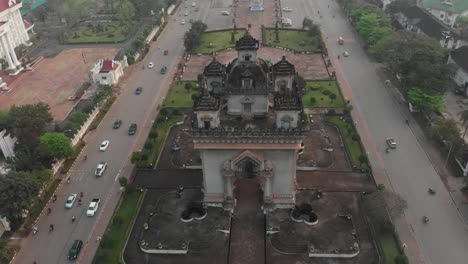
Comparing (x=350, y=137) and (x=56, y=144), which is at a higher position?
(x=56, y=144)

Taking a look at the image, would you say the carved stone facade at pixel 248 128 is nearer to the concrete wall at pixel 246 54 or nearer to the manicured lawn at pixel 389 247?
the concrete wall at pixel 246 54

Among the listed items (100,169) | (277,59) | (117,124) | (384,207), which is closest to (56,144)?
(100,169)

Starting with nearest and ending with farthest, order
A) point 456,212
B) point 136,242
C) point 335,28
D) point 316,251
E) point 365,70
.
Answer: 1. point 316,251
2. point 136,242
3. point 456,212
4. point 365,70
5. point 335,28

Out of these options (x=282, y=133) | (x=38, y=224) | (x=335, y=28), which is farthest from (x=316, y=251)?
(x=335, y=28)

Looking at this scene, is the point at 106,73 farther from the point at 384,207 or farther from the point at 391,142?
the point at 384,207

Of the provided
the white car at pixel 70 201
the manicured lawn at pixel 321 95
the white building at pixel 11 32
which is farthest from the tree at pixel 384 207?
the white building at pixel 11 32

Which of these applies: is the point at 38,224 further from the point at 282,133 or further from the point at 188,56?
the point at 188,56

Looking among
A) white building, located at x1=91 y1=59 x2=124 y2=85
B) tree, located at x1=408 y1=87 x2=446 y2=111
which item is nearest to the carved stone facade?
tree, located at x1=408 y1=87 x2=446 y2=111
